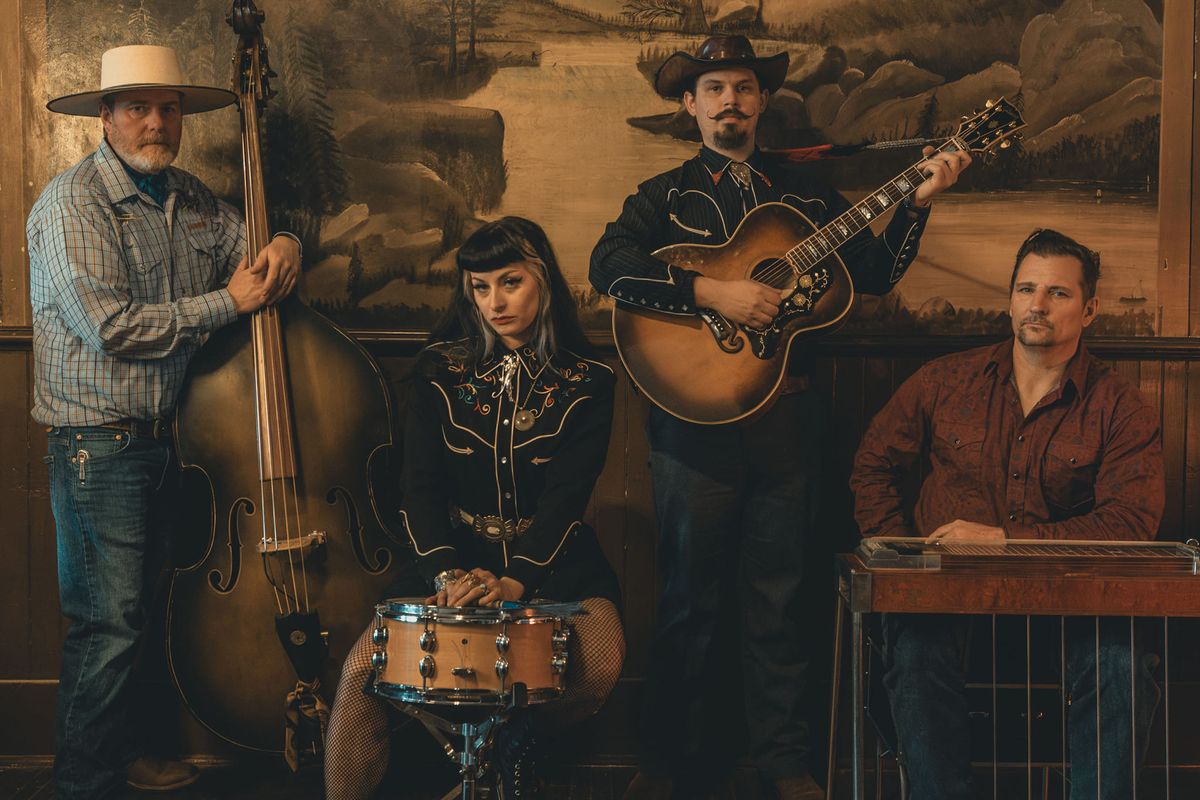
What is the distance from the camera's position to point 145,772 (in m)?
3.50

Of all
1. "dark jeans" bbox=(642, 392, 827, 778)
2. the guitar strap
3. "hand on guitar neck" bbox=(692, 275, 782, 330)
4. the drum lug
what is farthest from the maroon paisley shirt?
the drum lug

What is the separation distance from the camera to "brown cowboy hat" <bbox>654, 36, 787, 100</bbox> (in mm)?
3234

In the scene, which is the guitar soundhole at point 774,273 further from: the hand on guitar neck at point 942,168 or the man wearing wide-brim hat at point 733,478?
the hand on guitar neck at point 942,168

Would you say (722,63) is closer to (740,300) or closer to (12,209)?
(740,300)

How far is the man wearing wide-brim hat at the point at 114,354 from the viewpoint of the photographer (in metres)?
3.14

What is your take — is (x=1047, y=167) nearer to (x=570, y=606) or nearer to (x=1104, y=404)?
(x=1104, y=404)

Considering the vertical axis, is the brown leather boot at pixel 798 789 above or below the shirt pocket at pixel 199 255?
below

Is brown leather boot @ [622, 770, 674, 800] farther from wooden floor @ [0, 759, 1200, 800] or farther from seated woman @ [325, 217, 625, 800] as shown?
seated woman @ [325, 217, 625, 800]

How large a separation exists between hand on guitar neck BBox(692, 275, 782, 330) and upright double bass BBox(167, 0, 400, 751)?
89 cm

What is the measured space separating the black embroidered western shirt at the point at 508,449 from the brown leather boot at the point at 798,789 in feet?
2.48

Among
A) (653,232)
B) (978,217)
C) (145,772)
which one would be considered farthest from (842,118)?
(145,772)

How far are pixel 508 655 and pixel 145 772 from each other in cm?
165

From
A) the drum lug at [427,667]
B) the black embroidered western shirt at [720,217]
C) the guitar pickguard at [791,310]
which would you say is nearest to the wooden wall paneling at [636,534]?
the black embroidered western shirt at [720,217]

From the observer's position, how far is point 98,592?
3193 mm
